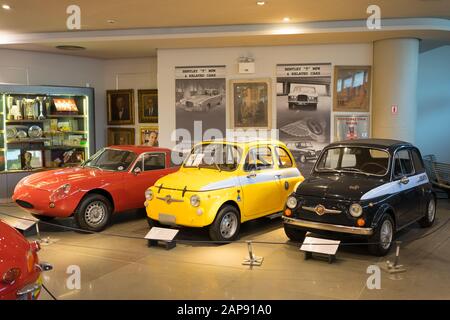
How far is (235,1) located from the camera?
7.66m

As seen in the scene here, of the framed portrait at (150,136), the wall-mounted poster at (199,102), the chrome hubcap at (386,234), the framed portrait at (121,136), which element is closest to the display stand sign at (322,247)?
the chrome hubcap at (386,234)

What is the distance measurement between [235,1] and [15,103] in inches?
257

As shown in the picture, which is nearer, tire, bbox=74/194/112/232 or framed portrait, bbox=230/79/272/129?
tire, bbox=74/194/112/232

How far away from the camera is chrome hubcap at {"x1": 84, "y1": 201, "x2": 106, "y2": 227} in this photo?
7684 millimetres

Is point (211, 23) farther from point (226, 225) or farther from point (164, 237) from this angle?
point (164, 237)

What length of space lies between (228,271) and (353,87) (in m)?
6.30

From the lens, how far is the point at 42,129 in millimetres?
11758

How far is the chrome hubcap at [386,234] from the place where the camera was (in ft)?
20.6

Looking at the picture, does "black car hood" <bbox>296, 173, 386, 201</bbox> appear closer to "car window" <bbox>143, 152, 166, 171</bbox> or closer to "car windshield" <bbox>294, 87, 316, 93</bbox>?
"car window" <bbox>143, 152, 166, 171</bbox>

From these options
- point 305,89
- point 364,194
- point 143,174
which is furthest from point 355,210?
point 305,89

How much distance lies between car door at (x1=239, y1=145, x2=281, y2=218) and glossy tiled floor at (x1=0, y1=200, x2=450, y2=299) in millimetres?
484

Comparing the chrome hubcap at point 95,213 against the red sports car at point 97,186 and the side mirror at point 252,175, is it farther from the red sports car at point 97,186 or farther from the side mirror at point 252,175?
the side mirror at point 252,175

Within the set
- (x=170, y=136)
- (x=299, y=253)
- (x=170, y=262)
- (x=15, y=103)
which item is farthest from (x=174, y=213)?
(x=15, y=103)

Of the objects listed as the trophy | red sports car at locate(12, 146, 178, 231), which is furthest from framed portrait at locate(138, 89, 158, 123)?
red sports car at locate(12, 146, 178, 231)
